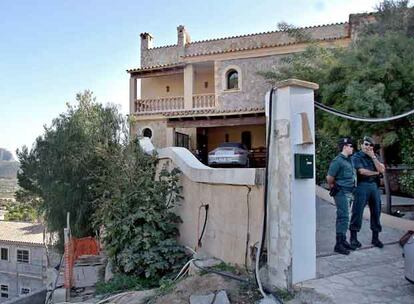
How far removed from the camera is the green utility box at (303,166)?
15.7ft

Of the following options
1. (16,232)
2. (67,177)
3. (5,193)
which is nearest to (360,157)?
(67,177)

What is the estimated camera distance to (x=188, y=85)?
21656mm

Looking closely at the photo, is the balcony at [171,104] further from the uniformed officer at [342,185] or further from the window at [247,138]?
the uniformed officer at [342,185]

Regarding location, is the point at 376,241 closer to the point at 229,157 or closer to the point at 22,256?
the point at 229,157

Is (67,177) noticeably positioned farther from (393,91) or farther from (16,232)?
(16,232)

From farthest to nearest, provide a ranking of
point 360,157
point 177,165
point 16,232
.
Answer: point 16,232
point 177,165
point 360,157

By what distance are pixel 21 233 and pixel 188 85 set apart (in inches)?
716

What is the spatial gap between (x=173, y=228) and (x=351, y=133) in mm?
4440

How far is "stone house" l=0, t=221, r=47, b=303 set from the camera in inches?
1072

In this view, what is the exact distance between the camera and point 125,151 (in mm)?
10336

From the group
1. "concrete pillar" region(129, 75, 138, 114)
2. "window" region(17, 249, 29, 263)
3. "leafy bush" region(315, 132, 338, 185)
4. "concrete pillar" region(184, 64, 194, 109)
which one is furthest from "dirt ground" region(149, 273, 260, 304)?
"window" region(17, 249, 29, 263)

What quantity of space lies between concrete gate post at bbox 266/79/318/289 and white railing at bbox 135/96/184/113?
669 inches

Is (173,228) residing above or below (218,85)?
below

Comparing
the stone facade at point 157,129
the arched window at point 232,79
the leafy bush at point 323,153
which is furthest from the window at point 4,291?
the leafy bush at point 323,153
